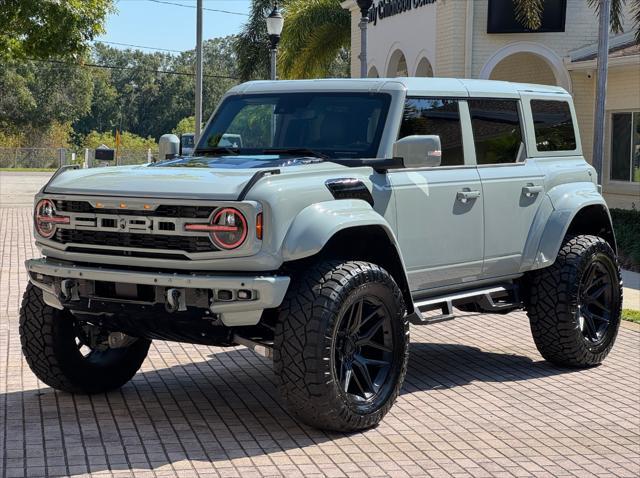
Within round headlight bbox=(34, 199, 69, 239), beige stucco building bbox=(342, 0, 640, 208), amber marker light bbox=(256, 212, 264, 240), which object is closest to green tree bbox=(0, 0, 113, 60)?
beige stucco building bbox=(342, 0, 640, 208)

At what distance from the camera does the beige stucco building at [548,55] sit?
23953 mm

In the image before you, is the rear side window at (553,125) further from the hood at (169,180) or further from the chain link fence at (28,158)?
the chain link fence at (28,158)

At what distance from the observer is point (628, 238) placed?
18828mm

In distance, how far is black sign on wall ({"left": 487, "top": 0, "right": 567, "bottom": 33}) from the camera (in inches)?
1037

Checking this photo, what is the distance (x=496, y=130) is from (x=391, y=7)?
2402cm

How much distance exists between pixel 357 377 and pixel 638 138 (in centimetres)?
1846

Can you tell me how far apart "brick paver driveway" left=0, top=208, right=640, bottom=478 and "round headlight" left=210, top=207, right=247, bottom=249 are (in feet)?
3.76

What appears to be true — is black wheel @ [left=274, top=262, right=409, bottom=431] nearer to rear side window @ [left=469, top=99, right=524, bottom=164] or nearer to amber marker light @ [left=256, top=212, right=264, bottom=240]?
amber marker light @ [left=256, top=212, right=264, bottom=240]

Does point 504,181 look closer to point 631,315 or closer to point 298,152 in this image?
point 298,152

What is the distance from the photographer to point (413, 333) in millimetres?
10539

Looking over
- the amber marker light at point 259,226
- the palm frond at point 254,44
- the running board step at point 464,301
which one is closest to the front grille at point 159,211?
the amber marker light at point 259,226

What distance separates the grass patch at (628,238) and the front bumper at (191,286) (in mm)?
12606

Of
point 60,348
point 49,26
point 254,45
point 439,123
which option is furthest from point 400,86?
point 254,45

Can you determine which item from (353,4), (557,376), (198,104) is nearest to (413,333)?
(557,376)
